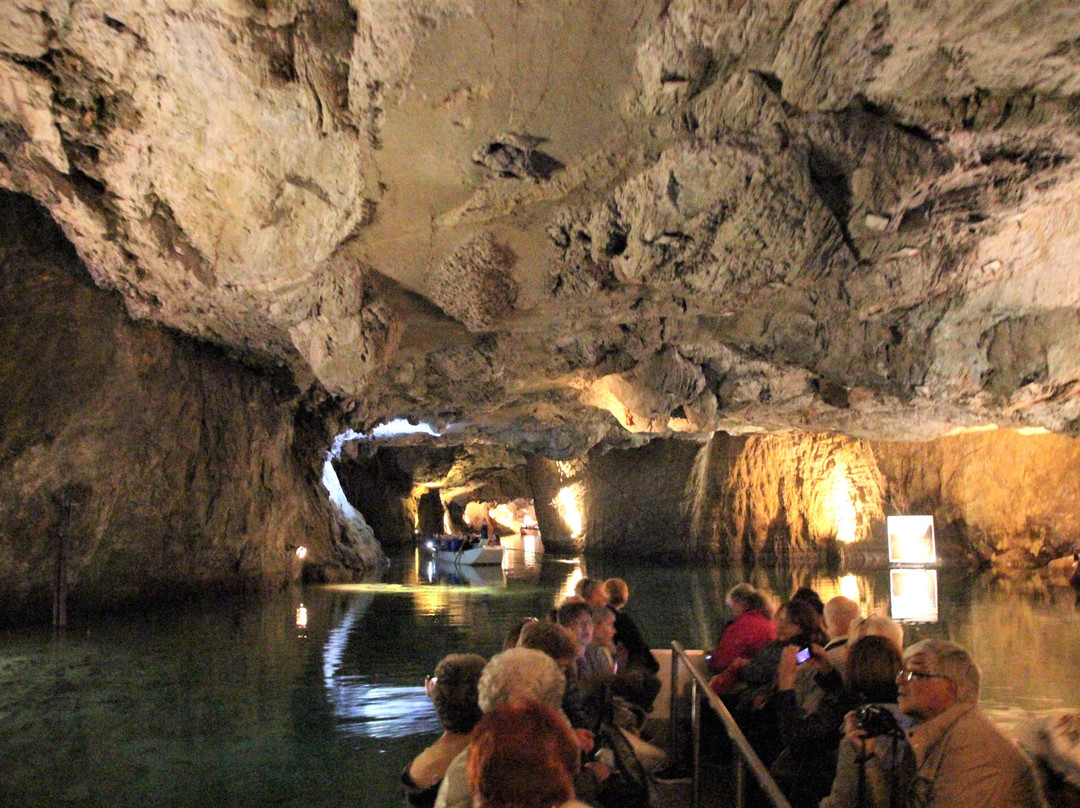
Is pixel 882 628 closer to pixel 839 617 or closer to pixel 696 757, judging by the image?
pixel 839 617

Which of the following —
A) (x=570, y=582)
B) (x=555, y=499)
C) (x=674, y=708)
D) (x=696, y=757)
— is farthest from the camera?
(x=555, y=499)

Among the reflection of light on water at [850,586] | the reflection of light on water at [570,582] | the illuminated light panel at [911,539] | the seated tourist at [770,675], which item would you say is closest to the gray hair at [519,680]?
the seated tourist at [770,675]

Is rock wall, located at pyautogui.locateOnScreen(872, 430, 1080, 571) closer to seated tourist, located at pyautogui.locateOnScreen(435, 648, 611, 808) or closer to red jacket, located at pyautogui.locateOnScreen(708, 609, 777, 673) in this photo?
red jacket, located at pyautogui.locateOnScreen(708, 609, 777, 673)

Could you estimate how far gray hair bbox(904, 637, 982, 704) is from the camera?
2.06 metres

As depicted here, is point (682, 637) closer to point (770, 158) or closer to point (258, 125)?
point (770, 158)

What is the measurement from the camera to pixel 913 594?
12.5m

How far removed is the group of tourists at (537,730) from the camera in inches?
59.2

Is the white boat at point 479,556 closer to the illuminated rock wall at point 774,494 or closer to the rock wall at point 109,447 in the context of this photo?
the illuminated rock wall at point 774,494

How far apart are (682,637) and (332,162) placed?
5.82 meters

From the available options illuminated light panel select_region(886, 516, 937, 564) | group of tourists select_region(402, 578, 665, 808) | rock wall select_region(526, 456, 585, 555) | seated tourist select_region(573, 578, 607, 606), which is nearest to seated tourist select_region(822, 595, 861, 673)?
group of tourists select_region(402, 578, 665, 808)

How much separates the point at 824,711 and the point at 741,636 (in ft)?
4.13

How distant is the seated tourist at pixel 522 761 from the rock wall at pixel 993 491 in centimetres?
1737

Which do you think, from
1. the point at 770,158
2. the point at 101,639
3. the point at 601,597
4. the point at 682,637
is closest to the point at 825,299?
the point at 770,158

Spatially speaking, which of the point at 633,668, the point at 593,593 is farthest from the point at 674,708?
the point at 593,593
